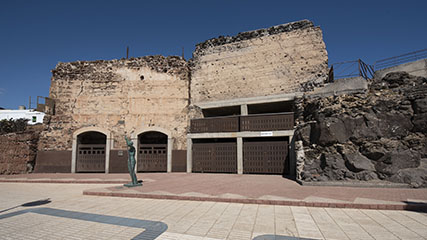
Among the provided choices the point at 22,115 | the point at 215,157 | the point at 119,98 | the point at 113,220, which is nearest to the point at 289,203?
the point at 113,220

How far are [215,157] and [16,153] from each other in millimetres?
13069

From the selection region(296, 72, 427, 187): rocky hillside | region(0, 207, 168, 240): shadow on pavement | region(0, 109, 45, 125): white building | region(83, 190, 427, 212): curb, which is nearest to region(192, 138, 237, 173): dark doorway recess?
region(296, 72, 427, 187): rocky hillside

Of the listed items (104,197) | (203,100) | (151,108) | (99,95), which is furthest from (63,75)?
(104,197)

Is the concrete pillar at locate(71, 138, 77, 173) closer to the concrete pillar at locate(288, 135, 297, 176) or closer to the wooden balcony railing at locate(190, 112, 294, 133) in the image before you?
the wooden balcony railing at locate(190, 112, 294, 133)

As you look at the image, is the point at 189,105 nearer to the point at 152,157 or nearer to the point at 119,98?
the point at 152,157

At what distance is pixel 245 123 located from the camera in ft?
44.2

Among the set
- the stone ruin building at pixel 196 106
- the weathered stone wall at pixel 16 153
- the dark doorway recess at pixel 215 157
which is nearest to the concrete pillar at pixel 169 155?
the stone ruin building at pixel 196 106

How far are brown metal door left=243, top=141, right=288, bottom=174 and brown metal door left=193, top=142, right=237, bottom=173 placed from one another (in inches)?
31.2

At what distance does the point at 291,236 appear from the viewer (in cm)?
356

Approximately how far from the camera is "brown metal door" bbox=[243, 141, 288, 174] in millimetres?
12461

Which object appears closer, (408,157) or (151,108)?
(408,157)

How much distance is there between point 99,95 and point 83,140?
353 cm

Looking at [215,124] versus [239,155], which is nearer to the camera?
[239,155]

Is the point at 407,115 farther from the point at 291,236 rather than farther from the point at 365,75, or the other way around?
the point at 291,236
